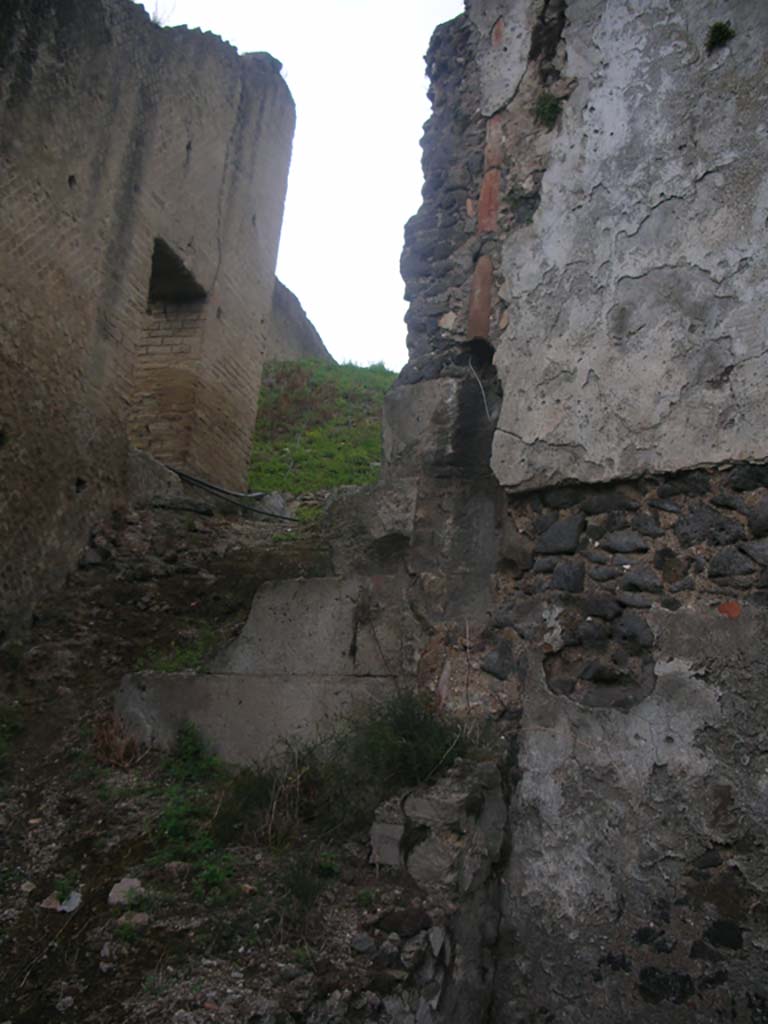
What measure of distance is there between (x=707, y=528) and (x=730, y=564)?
0.18 m

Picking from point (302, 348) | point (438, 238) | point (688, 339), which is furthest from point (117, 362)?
point (302, 348)

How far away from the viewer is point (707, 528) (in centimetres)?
388

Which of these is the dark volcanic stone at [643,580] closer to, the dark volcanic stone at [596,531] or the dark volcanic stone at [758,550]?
the dark volcanic stone at [596,531]

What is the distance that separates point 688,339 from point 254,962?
115 inches

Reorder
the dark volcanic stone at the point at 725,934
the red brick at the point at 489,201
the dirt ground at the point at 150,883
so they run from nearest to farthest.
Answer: the dirt ground at the point at 150,883
the dark volcanic stone at the point at 725,934
the red brick at the point at 489,201

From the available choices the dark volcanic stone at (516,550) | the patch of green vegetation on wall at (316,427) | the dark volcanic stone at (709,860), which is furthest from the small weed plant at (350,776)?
the patch of green vegetation on wall at (316,427)

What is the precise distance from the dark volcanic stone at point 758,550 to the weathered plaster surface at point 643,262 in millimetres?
347

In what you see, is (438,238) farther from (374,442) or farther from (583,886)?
(374,442)

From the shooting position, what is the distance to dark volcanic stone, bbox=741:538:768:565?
3.72 metres

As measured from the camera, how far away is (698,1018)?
3387mm

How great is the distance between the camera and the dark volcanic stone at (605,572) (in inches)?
159

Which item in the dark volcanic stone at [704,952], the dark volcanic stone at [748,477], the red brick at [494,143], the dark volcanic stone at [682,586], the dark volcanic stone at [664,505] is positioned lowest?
the dark volcanic stone at [704,952]

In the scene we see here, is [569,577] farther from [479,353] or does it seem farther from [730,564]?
[479,353]

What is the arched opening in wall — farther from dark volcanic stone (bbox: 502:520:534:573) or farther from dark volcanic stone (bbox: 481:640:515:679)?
dark volcanic stone (bbox: 481:640:515:679)
